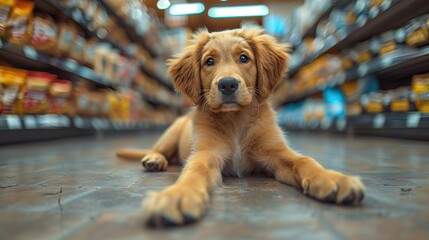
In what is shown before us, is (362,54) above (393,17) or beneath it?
beneath

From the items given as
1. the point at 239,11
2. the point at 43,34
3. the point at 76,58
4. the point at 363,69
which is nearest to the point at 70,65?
the point at 76,58

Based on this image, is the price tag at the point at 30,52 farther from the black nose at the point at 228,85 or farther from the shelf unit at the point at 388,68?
the shelf unit at the point at 388,68

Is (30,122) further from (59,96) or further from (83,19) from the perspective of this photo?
(83,19)

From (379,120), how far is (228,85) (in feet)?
8.78

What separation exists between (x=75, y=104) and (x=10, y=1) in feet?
6.07

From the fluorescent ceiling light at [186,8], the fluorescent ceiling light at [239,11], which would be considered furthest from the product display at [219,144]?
the fluorescent ceiling light at [239,11]

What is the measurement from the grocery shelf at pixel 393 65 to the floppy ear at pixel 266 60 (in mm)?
1566

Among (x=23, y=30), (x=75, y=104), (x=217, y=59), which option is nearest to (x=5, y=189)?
(x=217, y=59)

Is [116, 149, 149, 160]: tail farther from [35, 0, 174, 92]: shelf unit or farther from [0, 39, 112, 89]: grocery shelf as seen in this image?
[35, 0, 174, 92]: shelf unit

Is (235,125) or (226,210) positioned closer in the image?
(226,210)

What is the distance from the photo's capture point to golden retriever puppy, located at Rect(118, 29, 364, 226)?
45.9 inches

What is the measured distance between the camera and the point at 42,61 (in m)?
3.57

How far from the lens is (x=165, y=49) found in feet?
30.2

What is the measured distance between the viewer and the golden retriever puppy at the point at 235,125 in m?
1.17
